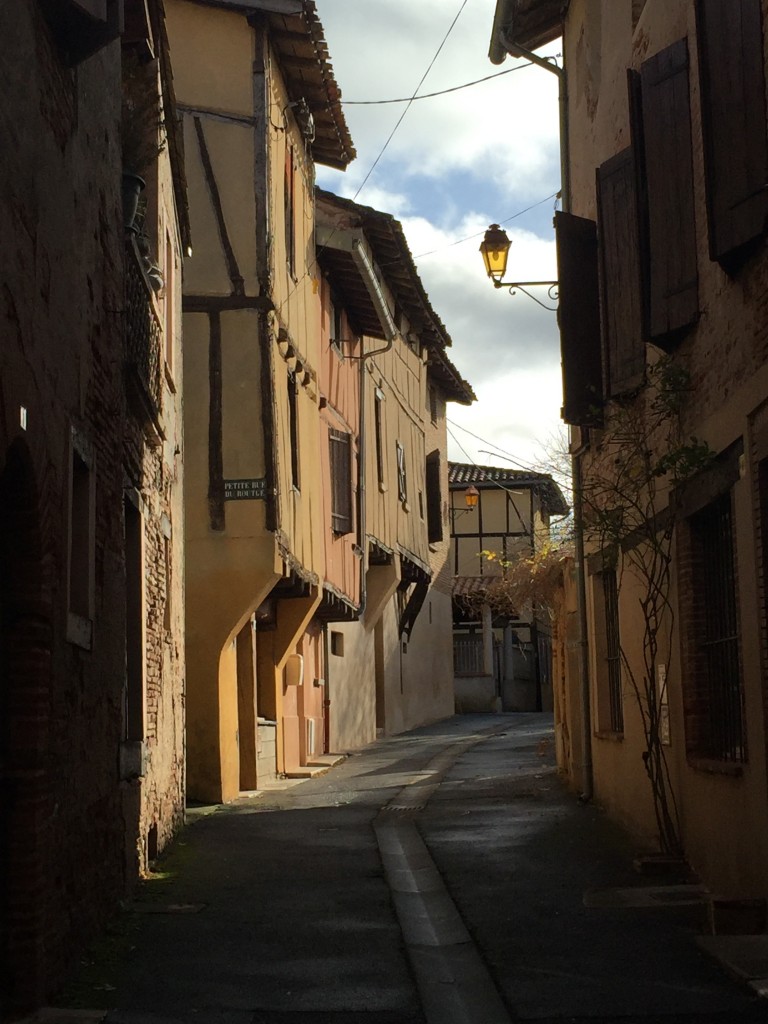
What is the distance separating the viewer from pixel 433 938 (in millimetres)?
7531

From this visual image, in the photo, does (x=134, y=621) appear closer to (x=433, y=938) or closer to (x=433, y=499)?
(x=433, y=938)

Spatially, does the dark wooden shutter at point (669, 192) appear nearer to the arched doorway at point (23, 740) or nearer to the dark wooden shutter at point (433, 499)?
the arched doorway at point (23, 740)

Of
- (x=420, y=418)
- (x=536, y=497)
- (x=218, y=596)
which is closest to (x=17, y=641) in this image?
(x=218, y=596)

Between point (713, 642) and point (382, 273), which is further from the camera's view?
point (382, 273)

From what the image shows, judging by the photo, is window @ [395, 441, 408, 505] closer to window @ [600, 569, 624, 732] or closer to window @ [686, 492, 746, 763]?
window @ [600, 569, 624, 732]

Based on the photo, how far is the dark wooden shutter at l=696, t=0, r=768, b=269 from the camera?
7.21 m

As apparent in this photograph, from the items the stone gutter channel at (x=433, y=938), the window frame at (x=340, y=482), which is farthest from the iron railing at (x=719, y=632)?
the window frame at (x=340, y=482)

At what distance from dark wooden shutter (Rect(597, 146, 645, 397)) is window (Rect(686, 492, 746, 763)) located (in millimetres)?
1783

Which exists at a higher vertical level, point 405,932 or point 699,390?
point 699,390

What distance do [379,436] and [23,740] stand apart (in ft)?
65.2

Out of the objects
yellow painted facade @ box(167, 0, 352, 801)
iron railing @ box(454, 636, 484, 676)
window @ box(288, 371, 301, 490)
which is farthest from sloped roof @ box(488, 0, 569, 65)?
iron railing @ box(454, 636, 484, 676)

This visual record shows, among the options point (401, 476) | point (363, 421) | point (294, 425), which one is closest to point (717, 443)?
point (294, 425)

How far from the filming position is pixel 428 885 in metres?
9.36

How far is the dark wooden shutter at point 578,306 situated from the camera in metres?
12.4
